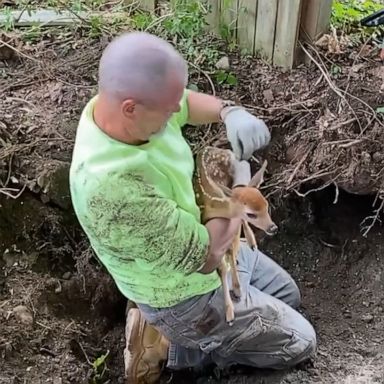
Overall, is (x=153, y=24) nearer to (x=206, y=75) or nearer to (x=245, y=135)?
(x=206, y=75)

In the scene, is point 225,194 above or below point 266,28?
above

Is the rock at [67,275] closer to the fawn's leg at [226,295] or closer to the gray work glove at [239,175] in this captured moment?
the fawn's leg at [226,295]

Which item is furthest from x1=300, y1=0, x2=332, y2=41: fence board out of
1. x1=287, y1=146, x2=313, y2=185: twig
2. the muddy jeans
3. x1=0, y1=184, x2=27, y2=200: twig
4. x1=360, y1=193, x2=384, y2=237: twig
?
x1=0, y1=184, x2=27, y2=200: twig

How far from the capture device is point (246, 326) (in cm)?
209

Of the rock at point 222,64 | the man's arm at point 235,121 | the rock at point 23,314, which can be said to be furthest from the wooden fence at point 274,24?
the rock at point 23,314

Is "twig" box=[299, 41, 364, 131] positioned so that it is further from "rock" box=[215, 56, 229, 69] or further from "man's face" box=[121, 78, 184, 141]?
"man's face" box=[121, 78, 184, 141]

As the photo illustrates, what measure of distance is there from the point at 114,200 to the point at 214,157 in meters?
0.34

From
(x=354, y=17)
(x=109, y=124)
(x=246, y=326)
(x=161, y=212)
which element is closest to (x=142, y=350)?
(x=246, y=326)

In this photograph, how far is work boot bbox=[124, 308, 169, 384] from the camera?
2225mm

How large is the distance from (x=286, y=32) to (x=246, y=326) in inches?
44.6

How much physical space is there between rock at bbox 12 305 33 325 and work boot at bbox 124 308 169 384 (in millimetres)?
275

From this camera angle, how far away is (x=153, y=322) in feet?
6.68

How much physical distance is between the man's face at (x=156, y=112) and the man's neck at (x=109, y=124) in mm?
24

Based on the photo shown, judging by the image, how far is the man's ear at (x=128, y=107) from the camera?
153 cm
